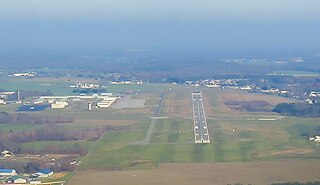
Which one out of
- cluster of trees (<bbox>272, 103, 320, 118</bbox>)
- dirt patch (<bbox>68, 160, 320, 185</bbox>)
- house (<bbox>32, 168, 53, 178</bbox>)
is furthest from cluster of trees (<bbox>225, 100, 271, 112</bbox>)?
house (<bbox>32, 168, 53, 178</bbox>)

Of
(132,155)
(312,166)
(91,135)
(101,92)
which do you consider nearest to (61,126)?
(91,135)

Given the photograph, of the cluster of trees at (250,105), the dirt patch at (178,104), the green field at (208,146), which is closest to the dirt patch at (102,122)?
the green field at (208,146)

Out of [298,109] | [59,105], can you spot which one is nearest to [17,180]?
[59,105]

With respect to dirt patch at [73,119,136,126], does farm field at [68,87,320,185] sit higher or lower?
lower

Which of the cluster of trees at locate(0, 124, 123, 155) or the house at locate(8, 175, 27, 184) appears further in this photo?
the cluster of trees at locate(0, 124, 123, 155)

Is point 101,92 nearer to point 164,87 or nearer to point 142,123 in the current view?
point 164,87

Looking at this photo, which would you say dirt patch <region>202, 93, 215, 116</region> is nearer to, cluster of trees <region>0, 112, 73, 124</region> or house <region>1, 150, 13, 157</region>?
cluster of trees <region>0, 112, 73, 124</region>

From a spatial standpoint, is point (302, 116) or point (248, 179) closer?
point (248, 179)

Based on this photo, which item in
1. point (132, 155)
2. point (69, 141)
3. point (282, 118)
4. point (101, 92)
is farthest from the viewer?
point (101, 92)
